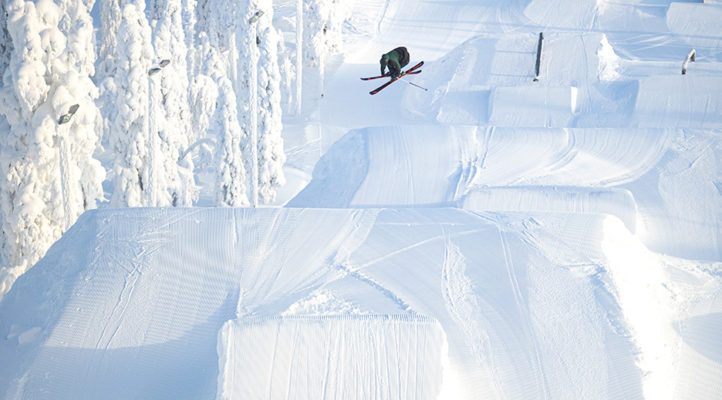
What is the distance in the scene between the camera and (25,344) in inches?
331

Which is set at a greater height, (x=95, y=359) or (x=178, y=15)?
(x=178, y=15)

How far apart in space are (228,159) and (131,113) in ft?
14.2

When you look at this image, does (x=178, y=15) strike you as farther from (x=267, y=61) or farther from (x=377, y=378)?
(x=377, y=378)

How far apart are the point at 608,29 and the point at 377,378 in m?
26.7

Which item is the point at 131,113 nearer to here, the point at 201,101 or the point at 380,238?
the point at 201,101

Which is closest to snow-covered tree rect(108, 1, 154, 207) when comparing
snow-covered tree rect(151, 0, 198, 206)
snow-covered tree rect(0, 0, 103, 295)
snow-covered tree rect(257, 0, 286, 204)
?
snow-covered tree rect(151, 0, 198, 206)

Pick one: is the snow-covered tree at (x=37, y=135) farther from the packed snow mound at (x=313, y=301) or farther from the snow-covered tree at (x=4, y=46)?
the packed snow mound at (x=313, y=301)

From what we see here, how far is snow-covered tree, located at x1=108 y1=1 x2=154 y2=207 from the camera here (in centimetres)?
1667

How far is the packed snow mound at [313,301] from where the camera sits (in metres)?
7.67

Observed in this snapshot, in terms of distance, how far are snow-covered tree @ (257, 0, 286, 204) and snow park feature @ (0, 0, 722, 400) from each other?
75 millimetres

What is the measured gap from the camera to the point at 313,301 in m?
8.32

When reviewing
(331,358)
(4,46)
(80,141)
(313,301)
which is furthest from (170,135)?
(331,358)

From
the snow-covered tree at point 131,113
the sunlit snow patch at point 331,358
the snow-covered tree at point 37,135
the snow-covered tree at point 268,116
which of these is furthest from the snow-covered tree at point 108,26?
the sunlit snow patch at point 331,358

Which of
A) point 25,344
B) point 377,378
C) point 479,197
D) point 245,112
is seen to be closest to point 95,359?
point 25,344
